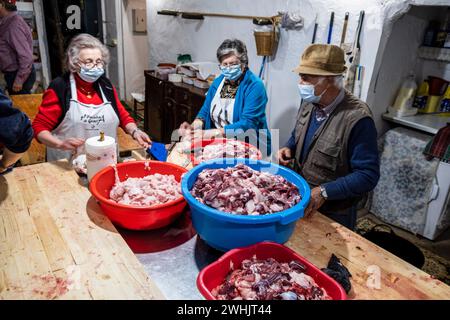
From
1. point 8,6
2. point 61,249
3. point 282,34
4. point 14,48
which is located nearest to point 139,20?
point 8,6

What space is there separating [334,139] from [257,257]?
104cm

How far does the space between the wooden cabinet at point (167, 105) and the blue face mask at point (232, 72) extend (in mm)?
1707

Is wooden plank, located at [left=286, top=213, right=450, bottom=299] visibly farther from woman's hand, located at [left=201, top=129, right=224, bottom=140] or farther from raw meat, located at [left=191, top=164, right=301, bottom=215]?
woman's hand, located at [left=201, top=129, right=224, bottom=140]

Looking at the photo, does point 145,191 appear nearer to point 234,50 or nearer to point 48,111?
point 48,111

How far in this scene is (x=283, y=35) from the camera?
4.12m

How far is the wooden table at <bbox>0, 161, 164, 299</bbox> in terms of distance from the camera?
1.21m

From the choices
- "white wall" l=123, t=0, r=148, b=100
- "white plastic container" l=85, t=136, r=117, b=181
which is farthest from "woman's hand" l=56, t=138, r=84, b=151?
"white wall" l=123, t=0, r=148, b=100

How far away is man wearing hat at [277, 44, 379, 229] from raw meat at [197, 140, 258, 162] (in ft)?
1.33

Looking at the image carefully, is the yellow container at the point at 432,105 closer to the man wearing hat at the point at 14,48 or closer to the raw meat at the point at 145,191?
the raw meat at the point at 145,191

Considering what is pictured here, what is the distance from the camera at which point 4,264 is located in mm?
1305

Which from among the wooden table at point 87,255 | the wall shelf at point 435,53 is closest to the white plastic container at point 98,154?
the wooden table at point 87,255

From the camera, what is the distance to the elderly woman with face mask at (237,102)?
2.83 meters

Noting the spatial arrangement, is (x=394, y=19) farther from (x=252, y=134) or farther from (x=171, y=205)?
(x=171, y=205)
